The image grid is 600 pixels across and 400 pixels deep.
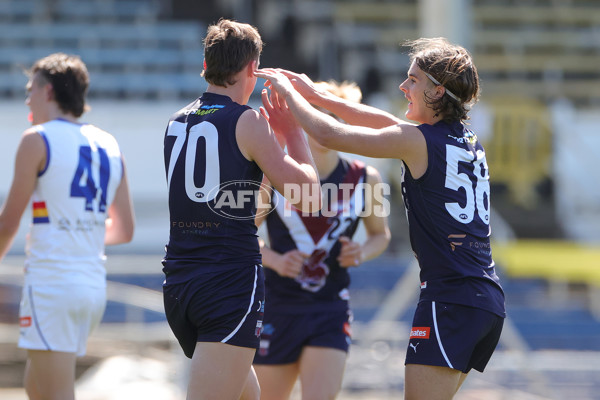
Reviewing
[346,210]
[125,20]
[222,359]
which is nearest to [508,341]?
[346,210]

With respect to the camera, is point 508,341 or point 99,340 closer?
point 508,341

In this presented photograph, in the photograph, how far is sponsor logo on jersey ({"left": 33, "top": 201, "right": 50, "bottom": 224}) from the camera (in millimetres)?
3611

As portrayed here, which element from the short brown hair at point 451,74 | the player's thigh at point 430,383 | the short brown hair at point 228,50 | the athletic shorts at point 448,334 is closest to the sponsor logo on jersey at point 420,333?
the athletic shorts at point 448,334

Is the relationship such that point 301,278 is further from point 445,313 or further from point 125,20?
point 125,20

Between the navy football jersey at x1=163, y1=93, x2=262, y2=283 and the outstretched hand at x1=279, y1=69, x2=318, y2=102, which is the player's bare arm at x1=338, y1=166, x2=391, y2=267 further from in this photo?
the navy football jersey at x1=163, y1=93, x2=262, y2=283

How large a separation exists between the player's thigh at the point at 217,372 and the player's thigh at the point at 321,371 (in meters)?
0.94

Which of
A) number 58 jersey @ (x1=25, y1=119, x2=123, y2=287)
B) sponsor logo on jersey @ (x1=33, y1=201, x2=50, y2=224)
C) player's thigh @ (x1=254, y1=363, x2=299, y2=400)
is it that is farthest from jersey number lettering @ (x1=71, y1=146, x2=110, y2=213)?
player's thigh @ (x1=254, y1=363, x2=299, y2=400)

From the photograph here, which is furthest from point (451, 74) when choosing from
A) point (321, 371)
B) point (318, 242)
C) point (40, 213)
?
point (40, 213)

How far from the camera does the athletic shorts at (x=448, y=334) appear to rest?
292 cm

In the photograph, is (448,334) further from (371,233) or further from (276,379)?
(371,233)

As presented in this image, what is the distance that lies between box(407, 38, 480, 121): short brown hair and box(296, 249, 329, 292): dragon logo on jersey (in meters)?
1.15

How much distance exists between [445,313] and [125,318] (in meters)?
5.72

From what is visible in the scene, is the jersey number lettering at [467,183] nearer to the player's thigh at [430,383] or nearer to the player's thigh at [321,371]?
the player's thigh at [430,383]

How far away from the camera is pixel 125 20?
13547mm
